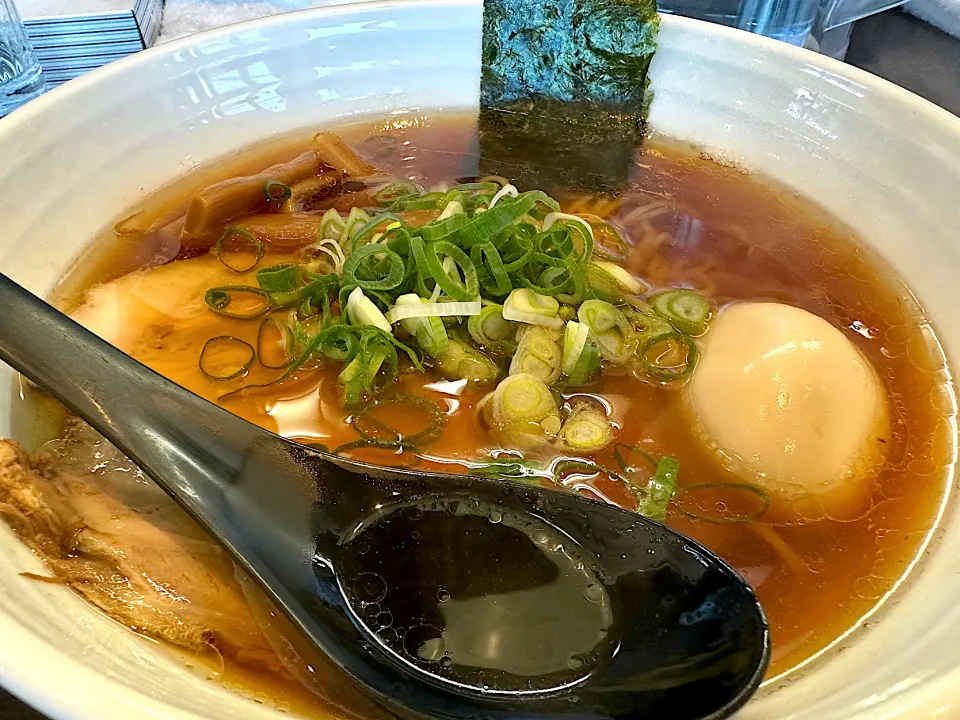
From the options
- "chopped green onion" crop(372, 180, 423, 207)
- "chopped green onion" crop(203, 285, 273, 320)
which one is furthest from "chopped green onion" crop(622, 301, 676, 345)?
"chopped green onion" crop(203, 285, 273, 320)

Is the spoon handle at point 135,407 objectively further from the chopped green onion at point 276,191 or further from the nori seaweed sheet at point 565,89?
the nori seaweed sheet at point 565,89

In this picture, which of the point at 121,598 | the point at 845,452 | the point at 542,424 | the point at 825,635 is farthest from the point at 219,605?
the point at 845,452

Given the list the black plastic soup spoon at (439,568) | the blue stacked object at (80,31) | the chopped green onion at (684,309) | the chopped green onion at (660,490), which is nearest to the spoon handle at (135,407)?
the black plastic soup spoon at (439,568)

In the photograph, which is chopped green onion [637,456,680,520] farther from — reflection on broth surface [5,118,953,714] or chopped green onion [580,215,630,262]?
chopped green onion [580,215,630,262]

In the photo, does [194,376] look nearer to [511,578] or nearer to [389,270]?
[389,270]

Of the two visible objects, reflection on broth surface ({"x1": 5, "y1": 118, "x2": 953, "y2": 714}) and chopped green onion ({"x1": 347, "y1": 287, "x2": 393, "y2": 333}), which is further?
chopped green onion ({"x1": 347, "y1": 287, "x2": 393, "y2": 333})

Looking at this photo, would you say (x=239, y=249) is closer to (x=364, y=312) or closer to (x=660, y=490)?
(x=364, y=312)

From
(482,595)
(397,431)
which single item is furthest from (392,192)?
(482,595)
